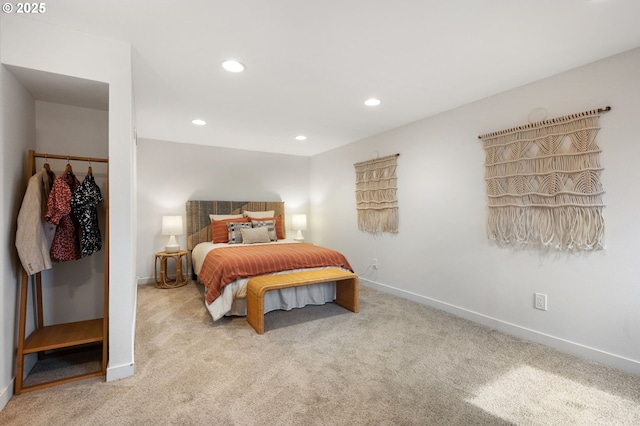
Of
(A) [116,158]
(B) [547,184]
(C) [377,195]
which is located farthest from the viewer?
(C) [377,195]

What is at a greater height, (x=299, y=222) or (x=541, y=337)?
(x=299, y=222)

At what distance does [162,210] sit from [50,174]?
266 centimetres

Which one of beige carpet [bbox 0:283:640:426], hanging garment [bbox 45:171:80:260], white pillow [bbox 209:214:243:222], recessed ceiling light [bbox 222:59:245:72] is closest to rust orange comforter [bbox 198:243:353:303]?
beige carpet [bbox 0:283:640:426]

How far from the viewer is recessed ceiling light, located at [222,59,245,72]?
2.25m

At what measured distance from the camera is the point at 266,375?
2.06 meters

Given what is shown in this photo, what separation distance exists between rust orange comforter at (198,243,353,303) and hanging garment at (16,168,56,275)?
1388 mm

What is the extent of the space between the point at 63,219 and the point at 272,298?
1.98 meters

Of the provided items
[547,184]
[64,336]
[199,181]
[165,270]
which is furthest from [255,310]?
[199,181]

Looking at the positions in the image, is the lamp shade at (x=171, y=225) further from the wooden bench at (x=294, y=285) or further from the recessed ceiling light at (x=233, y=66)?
the recessed ceiling light at (x=233, y=66)

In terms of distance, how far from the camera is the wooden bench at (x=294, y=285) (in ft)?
9.12

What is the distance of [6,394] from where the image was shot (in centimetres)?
171

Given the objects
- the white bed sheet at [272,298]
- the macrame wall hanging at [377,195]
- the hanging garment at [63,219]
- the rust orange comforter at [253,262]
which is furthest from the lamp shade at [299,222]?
the hanging garment at [63,219]

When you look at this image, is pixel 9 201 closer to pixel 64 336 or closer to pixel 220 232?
pixel 64 336

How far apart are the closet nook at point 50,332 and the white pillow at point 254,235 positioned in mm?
2227
